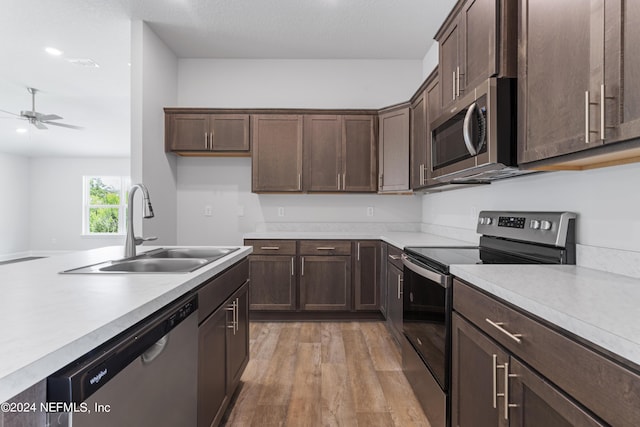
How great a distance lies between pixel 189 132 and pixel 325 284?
2138 mm

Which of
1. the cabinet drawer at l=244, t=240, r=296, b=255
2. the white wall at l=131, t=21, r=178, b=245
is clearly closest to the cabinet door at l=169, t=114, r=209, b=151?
the white wall at l=131, t=21, r=178, b=245

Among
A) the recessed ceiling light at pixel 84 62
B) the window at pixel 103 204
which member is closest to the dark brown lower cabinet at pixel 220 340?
the recessed ceiling light at pixel 84 62

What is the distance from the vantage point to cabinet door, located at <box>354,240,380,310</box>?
339 cm

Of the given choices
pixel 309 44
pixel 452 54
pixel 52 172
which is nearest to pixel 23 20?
pixel 309 44

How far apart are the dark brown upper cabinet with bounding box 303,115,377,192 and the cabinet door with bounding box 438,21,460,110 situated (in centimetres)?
138

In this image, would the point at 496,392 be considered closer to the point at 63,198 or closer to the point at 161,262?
the point at 161,262

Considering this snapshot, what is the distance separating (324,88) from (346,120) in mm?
612

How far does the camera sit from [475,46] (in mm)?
1725

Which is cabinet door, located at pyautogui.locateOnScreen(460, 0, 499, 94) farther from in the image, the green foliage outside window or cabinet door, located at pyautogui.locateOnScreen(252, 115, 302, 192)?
the green foliage outside window

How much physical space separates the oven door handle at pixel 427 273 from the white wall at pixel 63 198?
9138 mm

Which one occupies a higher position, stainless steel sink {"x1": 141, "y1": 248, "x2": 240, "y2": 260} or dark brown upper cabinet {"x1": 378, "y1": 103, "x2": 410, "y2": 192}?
dark brown upper cabinet {"x1": 378, "y1": 103, "x2": 410, "y2": 192}

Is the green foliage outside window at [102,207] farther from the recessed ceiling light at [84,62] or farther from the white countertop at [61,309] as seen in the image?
the white countertop at [61,309]

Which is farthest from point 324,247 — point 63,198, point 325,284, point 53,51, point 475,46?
point 63,198

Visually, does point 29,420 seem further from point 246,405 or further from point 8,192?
point 8,192
